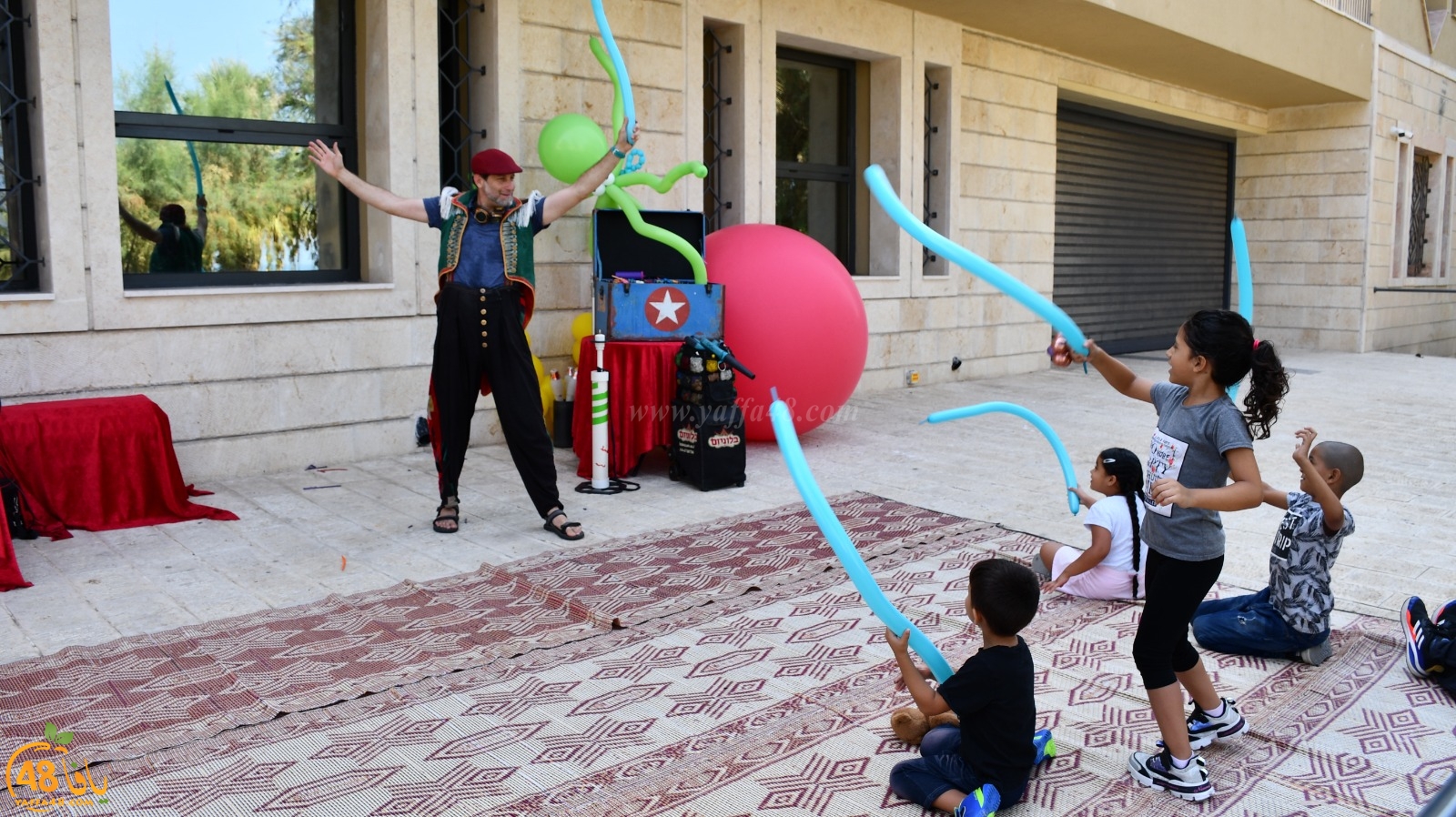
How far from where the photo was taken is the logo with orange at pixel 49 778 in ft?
9.39

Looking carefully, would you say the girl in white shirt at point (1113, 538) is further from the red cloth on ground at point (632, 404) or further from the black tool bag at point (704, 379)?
the red cloth on ground at point (632, 404)

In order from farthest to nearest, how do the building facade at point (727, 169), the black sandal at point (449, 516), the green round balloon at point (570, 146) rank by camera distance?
the green round balloon at point (570, 146) → the building facade at point (727, 169) → the black sandal at point (449, 516)

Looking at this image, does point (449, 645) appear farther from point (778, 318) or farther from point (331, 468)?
point (778, 318)

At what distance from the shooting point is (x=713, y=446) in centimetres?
646

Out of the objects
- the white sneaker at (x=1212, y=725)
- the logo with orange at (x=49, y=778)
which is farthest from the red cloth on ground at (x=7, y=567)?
the white sneaker at (x=1212, y=725)

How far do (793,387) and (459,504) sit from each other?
93.8 inches

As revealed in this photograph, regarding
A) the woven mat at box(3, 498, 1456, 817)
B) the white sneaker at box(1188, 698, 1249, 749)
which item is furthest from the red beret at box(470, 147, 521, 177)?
the white sneaker at box(1188, 698, 1249, 749)

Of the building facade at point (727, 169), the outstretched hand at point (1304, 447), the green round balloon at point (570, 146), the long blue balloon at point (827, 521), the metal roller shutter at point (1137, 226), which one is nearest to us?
the long blue balloon at point (827, 521)

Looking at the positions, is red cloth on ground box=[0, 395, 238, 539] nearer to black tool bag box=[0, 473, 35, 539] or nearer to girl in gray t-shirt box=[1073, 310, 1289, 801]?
black tool bag box=[0, 473, 35, 539]

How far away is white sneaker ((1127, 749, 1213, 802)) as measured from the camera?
2922mm

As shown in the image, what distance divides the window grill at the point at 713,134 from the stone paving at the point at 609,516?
2001 millimetres

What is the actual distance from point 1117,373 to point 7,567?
14.0 ft

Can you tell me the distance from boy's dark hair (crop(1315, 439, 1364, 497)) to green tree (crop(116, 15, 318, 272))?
19.9ft

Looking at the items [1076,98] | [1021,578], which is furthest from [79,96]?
[1076,98]
